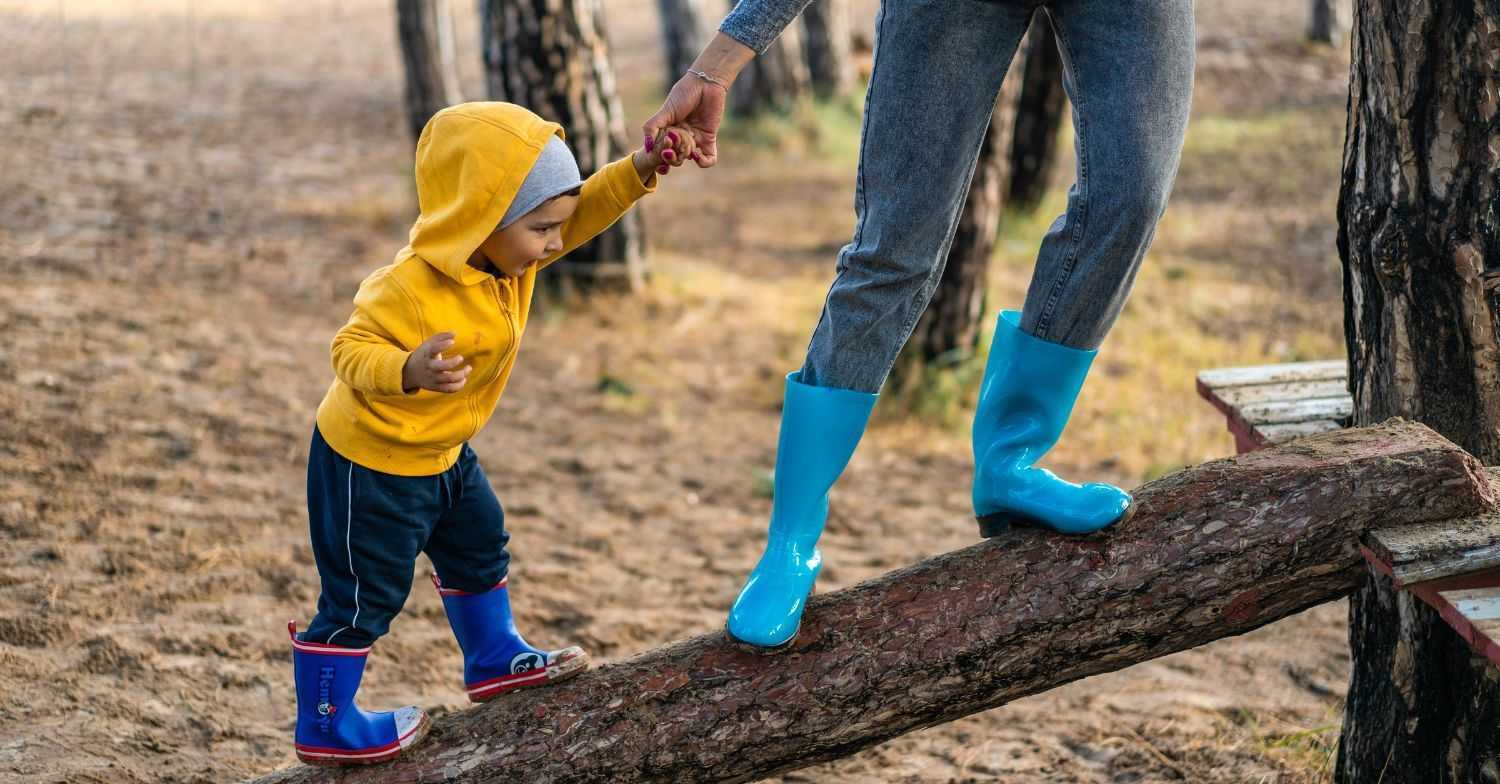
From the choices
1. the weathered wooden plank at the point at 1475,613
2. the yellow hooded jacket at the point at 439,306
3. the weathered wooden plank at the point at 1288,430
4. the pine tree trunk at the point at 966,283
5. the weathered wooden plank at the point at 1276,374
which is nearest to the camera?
the weathered wooden plank at the point at 1475,613

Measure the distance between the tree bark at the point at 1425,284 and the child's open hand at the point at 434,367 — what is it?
1.71m

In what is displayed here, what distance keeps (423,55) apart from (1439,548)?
284 inches

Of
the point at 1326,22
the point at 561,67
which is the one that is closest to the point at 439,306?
the point at 561,67

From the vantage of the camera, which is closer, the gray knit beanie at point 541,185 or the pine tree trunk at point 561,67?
the gray knit beanie at point 541,185

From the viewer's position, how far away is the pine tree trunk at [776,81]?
10.8m

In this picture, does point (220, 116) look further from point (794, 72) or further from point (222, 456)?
point (222, 456)

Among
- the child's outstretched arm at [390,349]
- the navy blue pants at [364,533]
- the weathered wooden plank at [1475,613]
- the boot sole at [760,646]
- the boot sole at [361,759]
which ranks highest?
the child's outstretched arm at [390,349]

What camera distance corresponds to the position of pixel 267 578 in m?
4.12

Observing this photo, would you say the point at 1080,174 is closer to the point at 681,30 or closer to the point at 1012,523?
the point at 1012,523

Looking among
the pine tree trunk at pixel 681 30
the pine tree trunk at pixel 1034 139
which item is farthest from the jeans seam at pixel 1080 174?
the pine tree trunk at pixel 681 30

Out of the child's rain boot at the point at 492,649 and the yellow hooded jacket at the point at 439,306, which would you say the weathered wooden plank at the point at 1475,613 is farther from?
the yellow hooded jacket at the point at 439,306

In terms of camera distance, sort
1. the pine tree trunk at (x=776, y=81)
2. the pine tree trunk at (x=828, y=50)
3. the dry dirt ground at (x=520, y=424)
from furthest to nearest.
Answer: the pine tree trunk at (x=828, y=50) < the pine tree trunk at (x=776, y=81) < the dry dirt ground at (x=520, y=424)

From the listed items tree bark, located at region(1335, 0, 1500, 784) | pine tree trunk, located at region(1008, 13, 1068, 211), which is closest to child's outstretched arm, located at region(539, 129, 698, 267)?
tree bark, located at region(1335, 0, 1500, 784)

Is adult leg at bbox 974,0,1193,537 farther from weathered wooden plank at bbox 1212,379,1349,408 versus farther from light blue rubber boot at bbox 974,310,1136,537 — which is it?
weathered wooden plank at bbox 1212,379,1349,408
